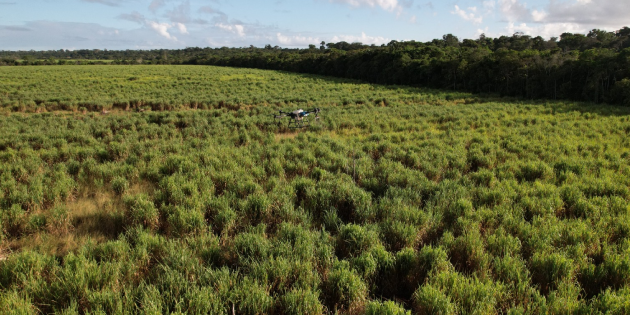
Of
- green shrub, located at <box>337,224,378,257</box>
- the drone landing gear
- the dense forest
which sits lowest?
green shrub, located at <box>337,224,378,257</box>

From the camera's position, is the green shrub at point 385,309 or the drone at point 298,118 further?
the drone at point 298,118

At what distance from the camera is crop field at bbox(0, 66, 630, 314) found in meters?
3.35

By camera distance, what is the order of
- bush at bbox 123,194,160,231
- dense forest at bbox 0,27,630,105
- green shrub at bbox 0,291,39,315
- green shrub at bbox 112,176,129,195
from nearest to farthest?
green shrub at bbox 0,291,39,315
bush at bbox 123,194,160,231
green shrub at bbox 112,176,129,195
dense forest at bbox 0,27,630,105

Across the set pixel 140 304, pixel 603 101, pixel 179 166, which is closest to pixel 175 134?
pixel 179 166

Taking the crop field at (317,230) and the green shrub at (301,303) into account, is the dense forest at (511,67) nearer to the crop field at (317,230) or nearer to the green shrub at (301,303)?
the crop field at (317,230)

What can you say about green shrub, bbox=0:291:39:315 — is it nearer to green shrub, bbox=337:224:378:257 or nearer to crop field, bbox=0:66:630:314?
crop field, bbox=0:66:630:314

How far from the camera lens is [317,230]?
5043mm

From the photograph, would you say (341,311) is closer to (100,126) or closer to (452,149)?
(452,149)

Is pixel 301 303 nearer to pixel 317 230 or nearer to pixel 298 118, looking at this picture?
pixel 317 230

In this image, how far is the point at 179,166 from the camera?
7836 mm

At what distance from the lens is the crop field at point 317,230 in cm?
335

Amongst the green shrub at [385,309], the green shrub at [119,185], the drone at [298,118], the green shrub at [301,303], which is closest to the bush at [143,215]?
the green shrub at [119,185]

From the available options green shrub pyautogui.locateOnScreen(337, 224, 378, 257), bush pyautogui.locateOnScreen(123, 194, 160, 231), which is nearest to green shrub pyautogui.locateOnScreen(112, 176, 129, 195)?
bush pyautogui.locateOnScreen(123, 194, 160, 231)

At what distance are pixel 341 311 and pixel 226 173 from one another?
4606 millimetres
